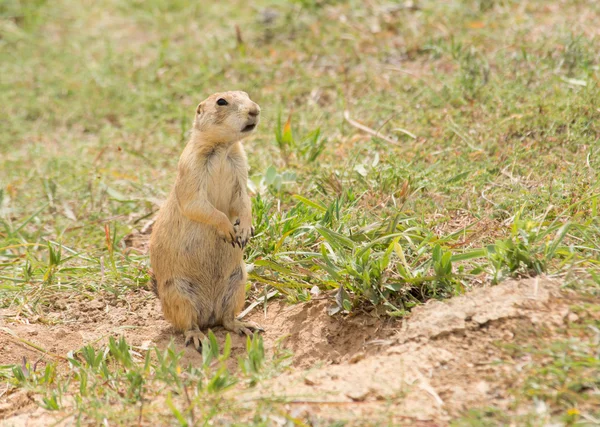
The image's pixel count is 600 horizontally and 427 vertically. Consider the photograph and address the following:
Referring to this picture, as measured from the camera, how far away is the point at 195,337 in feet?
14.0

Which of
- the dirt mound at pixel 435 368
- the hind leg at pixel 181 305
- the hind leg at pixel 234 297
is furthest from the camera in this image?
the hind leg at pixel 234 297

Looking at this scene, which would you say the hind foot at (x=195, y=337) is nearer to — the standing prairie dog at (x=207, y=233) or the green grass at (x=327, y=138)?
the standing prairie dog at (x=207, y=233)

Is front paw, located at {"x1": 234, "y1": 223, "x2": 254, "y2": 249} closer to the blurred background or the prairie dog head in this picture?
the blurred background

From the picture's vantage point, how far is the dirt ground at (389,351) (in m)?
3.18

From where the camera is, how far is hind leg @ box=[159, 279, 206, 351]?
4.33 meters

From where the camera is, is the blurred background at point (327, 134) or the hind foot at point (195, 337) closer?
the hind foot at point (195, 337)

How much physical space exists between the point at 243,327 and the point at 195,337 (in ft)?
0.91

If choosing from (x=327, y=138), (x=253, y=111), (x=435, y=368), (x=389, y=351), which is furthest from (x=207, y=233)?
(x=327, y=138)

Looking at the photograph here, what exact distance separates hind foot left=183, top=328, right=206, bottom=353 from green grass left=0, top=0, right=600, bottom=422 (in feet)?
1.78

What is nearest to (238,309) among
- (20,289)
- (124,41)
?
(20,289)

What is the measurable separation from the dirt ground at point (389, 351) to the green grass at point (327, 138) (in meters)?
0.18

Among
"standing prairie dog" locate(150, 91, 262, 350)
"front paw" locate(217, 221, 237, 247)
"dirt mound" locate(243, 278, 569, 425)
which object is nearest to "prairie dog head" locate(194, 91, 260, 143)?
"standing prairie dog" locate(150, 91, 262, 350)

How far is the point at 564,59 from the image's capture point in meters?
6.30

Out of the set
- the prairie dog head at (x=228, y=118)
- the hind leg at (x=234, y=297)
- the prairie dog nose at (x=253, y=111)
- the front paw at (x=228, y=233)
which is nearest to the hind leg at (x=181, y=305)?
the hind leg at (x=234, y=297)
